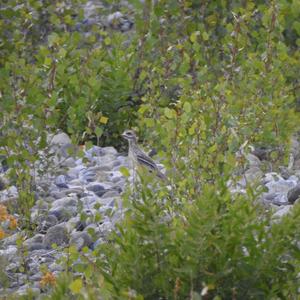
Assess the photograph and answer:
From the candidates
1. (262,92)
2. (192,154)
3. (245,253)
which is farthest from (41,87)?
(245,253)

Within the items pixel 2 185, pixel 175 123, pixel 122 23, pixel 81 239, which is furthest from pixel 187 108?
pixel 122 23

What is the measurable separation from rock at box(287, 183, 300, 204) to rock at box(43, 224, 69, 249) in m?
1.74

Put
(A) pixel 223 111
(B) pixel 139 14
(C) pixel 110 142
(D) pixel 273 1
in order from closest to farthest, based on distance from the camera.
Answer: (A) pixel 223 111, (D) pixel 273 1, (C) pixel 110 142, (B) pixel 139 14

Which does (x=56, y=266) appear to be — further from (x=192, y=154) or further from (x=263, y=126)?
(x=263, y=126)

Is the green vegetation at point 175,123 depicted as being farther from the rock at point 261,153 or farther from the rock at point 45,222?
the rock at point 261,153

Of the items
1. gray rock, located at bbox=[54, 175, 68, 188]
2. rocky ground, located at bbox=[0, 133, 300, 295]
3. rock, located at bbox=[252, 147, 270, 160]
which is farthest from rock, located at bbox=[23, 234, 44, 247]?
rock, located at bbox=[252, 147, 270, 160]

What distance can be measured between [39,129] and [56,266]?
1717 mm

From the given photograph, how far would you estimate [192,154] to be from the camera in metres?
7.62

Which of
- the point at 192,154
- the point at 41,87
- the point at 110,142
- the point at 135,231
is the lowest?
the point at 110,142

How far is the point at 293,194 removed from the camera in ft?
28.0

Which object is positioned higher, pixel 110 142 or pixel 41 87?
pixel 41 87

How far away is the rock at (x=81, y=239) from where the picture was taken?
7.55 metres

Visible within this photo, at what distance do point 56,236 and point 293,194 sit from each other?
5.94 feet

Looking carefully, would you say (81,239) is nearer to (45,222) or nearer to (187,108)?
(45,222)
